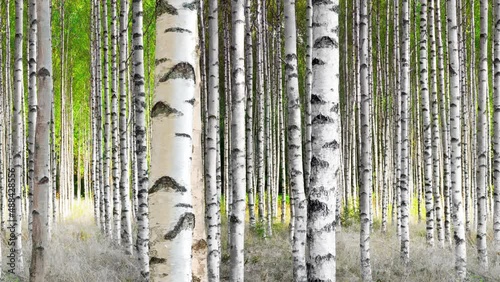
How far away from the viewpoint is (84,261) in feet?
28.0

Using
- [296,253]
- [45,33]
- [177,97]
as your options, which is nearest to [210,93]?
[45,33]

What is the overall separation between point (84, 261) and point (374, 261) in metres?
4.96

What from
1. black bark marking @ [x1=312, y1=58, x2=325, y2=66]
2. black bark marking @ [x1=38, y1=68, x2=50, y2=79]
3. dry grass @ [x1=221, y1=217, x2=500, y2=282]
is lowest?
dry grass @ [x1=221, y1=217, x2=500, y2=282]

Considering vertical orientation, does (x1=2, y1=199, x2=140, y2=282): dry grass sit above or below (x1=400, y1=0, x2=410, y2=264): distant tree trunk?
below

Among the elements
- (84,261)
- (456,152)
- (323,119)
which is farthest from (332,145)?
(84,261)

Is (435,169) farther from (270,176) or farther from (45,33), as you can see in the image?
(45,33)

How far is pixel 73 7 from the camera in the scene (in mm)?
17688

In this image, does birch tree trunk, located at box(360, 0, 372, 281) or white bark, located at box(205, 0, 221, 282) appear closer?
white bark, located at box(205, 0, 221, 282)

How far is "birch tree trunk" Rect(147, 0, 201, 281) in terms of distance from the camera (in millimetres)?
2311

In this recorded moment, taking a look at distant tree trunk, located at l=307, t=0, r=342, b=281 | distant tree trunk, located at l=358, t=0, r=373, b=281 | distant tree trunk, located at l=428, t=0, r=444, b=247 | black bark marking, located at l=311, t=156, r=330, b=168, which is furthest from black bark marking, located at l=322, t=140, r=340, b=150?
distant tree trunk, located at l=428, t=0, r=444, b=247

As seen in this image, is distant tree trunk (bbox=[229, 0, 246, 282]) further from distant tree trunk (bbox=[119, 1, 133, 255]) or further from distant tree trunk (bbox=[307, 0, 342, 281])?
distant tree trunk (bbox=[307, 0, 342, 281])

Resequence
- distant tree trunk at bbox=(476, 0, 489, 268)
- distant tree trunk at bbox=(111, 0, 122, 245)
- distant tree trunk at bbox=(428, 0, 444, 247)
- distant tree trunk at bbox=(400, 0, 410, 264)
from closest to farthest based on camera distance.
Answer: distant tree trunk at bbox=(476, 0, 489, 268) → distant tree trunk at bbox=(400, 0, 410, 264) → distant tree trunk at bbox=(428, 0, 444, 247) → distant tree trunk at bbox=(111, 0, 122, 245)

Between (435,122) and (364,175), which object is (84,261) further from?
(435,122)

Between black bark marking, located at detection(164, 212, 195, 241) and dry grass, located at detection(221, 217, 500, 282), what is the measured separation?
19.7 ft
